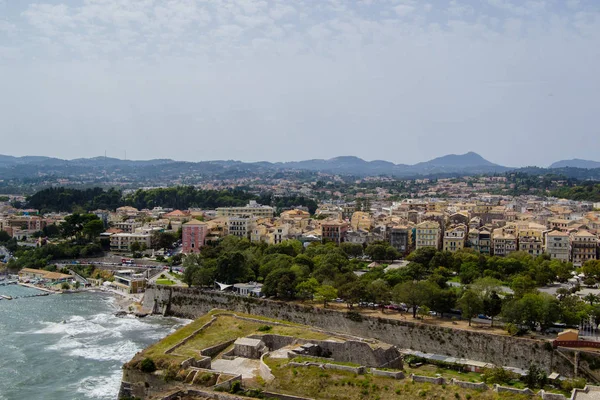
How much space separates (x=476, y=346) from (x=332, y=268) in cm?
1082

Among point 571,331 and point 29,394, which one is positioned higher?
point 571,331

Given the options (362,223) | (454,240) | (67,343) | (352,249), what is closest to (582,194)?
(362,223)

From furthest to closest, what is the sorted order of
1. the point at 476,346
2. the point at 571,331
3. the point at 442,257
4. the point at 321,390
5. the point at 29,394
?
1. the point at 442,257
2. the point at 476,346
3. the point at 571,331
4. the point at 29,394
5. the point at 321,390

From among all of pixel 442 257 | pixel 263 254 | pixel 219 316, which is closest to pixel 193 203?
pixel 263 254

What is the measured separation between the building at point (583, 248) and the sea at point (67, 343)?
24900mm

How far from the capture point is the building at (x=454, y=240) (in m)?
45.1

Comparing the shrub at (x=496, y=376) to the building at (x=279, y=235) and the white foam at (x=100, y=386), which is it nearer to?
the white foam at (x=100, y=386)

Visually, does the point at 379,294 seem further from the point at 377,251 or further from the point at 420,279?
the point at 377,251

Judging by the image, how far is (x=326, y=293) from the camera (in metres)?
30.4

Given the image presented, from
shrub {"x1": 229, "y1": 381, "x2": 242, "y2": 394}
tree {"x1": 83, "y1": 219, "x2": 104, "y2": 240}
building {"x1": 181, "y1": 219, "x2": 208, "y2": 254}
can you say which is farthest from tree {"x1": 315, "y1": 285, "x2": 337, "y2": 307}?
tree {"x1": 83, "y1": 219, "x2": 104, "y2": 240}

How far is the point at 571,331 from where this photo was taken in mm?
24297

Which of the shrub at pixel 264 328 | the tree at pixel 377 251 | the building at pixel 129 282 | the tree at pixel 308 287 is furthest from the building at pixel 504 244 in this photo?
the building at pixel 129 282

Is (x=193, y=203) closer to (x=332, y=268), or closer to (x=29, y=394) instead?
(x=332, y=268)

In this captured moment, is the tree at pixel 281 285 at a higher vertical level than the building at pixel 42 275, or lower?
higher
